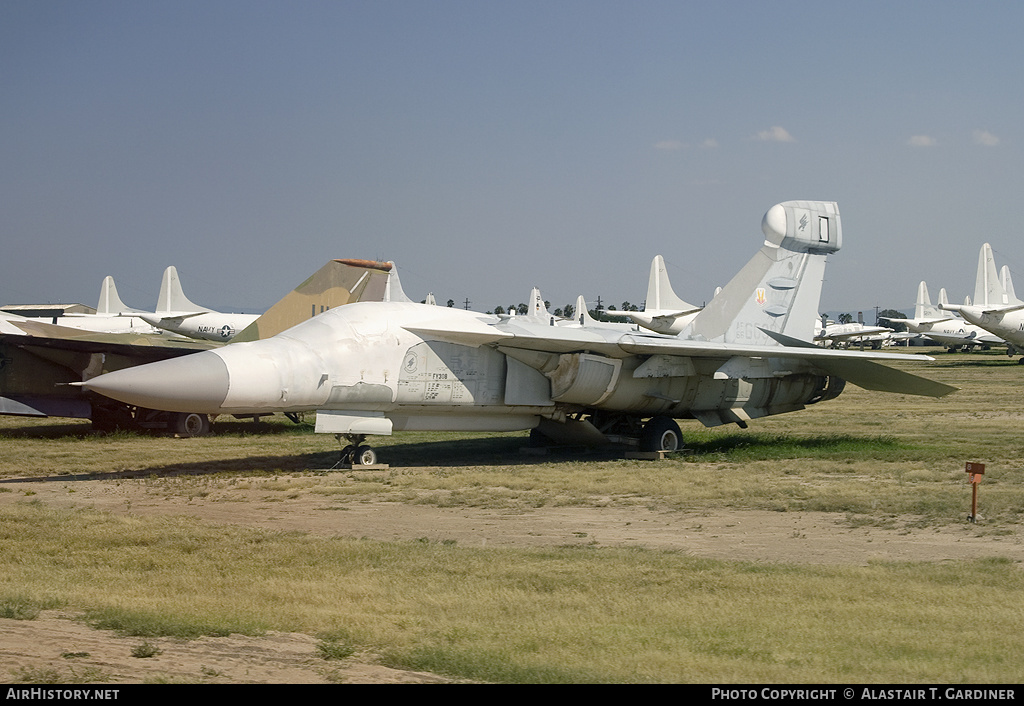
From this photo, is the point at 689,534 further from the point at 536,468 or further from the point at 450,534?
the point at 536,468

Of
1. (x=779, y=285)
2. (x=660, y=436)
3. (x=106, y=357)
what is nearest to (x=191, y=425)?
(x=106, y=357)

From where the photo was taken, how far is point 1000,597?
643 centimetres

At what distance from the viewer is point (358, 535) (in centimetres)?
894

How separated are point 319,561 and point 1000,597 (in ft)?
16.1

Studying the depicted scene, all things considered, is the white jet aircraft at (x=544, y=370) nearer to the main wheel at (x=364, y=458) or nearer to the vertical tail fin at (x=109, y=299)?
the main wheel at (x=364, y=458)

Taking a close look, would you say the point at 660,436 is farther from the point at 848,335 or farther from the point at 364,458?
the point at 848,335

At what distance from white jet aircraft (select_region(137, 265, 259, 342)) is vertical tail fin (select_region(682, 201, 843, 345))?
3343 centimetres

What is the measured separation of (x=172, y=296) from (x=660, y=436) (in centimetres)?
4312

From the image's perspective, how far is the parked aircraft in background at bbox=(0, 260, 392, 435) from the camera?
17.5 metres

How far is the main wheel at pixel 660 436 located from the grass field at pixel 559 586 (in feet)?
7.69

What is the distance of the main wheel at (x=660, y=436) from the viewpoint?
52.0 ft

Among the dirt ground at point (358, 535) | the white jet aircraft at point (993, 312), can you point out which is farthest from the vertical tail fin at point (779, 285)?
the white jet aircraft at point (993, 312)

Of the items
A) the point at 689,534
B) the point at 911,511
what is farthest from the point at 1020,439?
the point at 689,534

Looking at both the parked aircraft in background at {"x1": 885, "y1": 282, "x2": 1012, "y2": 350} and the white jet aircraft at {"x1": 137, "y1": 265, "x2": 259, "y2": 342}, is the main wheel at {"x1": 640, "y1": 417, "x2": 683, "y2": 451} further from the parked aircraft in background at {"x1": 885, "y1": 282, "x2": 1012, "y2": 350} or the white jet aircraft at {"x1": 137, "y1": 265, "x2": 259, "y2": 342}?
the parked aircraft in background at {"x1": 885, "y1": 282, "x2": 1012, "y2": 350}
